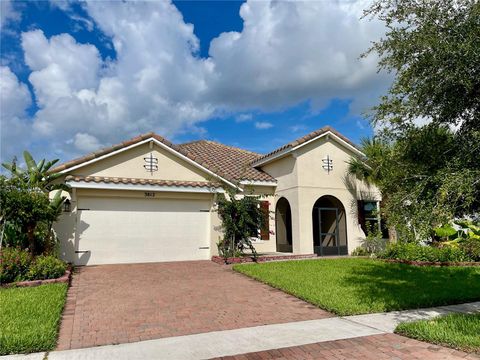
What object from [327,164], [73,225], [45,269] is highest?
[327,164]

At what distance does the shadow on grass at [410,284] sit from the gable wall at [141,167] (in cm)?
773

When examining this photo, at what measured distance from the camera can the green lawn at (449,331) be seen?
17.9 feet

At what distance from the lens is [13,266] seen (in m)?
9.85

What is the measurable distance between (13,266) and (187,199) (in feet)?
23.2

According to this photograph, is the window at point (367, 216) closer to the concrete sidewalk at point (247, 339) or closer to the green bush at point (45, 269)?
the concrete sidewalk at point (247, 339)

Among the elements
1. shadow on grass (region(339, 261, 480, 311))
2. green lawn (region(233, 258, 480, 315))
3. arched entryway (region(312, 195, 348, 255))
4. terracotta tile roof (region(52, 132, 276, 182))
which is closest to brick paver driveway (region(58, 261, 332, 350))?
green lawn (region(233, 258, 480, 315))

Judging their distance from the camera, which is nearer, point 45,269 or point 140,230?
point 45,269

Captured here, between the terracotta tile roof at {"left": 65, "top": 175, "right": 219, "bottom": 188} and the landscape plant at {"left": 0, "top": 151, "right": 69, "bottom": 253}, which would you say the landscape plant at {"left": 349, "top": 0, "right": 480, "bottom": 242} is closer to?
the terracotta tile roof at {"left": 65, "top": 175, "right": 219, "bottom": 188}

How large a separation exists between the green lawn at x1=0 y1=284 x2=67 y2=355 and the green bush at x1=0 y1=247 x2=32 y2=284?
0.64 m

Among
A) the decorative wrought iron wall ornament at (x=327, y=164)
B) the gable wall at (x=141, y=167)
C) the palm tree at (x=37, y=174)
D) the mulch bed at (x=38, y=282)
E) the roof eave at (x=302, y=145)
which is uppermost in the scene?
the roof eave at (x=302, y=145)

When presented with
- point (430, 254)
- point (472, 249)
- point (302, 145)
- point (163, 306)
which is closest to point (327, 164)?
point (302, 145)

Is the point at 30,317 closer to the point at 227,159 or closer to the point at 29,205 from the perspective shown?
the point at 29,205

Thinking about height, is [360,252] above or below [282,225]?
below

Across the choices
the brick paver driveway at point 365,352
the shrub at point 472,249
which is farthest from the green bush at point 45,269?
the shrub at point 472,249
